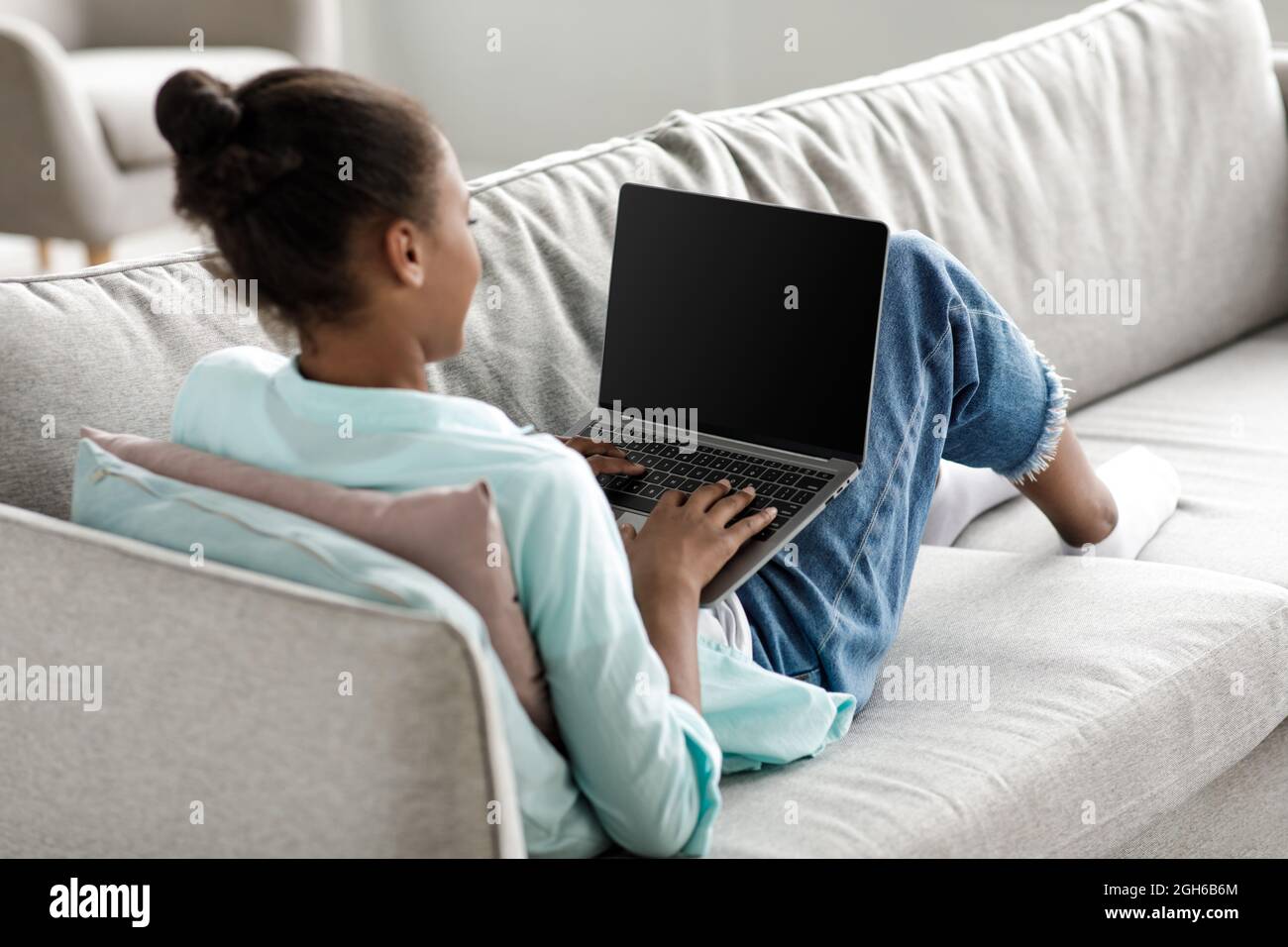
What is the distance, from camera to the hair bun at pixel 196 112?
995 millimetres

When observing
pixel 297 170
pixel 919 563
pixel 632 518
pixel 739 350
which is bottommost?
pixel 919 563

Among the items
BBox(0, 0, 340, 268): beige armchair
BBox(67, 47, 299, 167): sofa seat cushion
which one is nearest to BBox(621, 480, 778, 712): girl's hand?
BBox(0, 0, 340, 268): beige armchair

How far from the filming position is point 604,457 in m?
1.41

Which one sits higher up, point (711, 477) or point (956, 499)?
point (711, 477)

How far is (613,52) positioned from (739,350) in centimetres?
327

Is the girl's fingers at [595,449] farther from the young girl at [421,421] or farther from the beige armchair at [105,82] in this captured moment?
the beige armchair at [105,82]

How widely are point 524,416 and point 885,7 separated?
8.73 feet

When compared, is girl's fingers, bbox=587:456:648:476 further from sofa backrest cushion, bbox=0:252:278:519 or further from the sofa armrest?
the sofa armrest

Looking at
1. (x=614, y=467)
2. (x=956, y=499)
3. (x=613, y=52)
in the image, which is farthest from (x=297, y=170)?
(x=613, y=52)

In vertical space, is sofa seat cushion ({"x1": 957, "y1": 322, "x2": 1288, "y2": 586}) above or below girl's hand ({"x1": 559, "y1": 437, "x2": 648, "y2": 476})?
below

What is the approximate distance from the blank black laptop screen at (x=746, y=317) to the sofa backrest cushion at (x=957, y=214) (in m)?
0.11

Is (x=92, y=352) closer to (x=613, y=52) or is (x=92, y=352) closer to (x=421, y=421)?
(x=421, y=421)

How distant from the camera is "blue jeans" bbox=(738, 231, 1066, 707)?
1371 millimetres

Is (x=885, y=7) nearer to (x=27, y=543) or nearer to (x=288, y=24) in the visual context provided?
(x=288, y=24)
